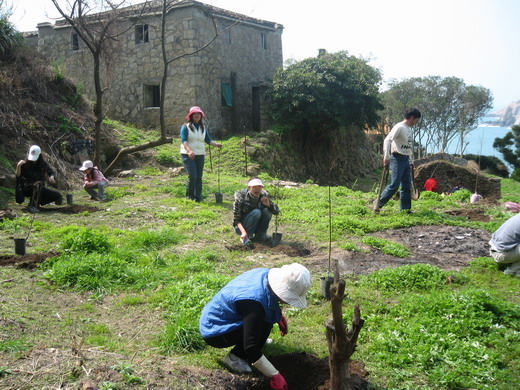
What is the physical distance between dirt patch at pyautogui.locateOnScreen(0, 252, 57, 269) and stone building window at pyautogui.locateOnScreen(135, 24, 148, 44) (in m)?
17.9

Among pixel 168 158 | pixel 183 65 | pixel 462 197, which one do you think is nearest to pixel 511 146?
pixel 183 65

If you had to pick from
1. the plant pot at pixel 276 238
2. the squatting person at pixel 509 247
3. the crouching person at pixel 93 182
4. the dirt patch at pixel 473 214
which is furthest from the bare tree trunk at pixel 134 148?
the squatting person at pixel 509 247

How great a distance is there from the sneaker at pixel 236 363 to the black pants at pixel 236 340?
0.03 metres

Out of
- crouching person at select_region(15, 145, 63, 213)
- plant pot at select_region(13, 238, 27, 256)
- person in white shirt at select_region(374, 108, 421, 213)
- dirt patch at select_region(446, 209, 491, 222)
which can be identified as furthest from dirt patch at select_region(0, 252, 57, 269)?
dirt patch at select_region(446, 209, 491, 222)

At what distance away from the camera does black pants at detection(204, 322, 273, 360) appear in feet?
13.4

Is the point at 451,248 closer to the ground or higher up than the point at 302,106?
closer to the ground

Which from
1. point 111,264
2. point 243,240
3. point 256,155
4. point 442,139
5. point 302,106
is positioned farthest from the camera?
point 442,139

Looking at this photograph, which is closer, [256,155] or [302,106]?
[256,155]

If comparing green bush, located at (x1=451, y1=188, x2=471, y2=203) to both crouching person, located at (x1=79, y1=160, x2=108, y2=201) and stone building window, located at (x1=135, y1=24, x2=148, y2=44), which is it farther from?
stone building window, located at (x1=135, y1=24, x2=148, y2=44)

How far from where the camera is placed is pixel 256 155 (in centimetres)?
1923

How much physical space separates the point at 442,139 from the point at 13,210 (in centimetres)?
3510

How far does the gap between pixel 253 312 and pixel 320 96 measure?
19.4 meters

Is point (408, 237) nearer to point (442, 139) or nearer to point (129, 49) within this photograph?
point (129, 49)

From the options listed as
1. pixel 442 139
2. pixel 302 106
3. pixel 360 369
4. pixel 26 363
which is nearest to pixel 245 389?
pixel 360 369
